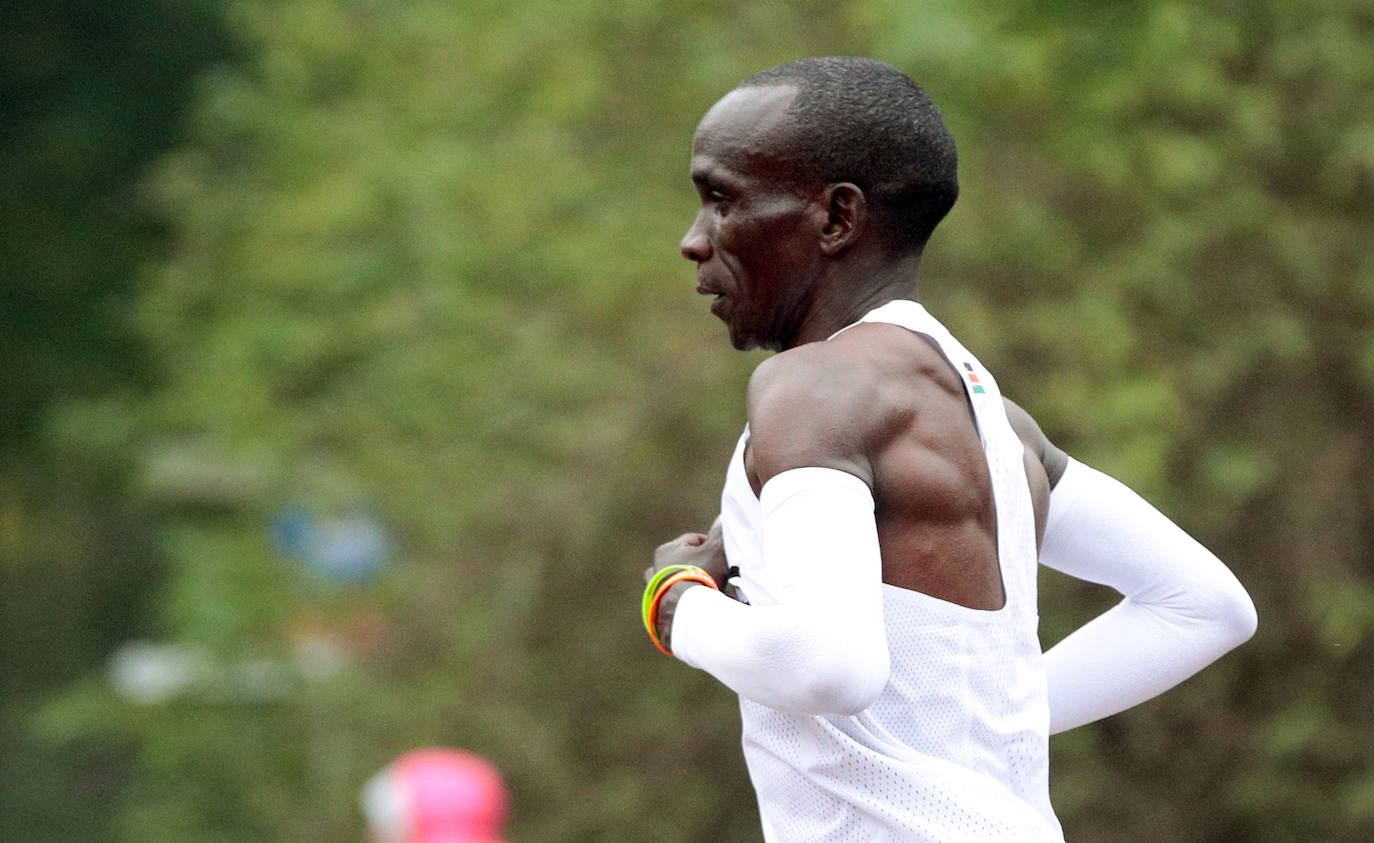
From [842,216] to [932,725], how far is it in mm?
617

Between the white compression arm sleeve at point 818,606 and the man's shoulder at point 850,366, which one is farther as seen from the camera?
the man's shoulder at point 850,366

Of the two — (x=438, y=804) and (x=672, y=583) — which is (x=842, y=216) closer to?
(x=672, y=583)

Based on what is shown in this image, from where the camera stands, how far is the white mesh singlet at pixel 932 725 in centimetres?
199

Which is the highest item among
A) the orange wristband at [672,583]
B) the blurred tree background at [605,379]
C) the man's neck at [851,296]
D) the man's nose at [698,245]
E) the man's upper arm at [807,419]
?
the blurred tree background at [605,379]

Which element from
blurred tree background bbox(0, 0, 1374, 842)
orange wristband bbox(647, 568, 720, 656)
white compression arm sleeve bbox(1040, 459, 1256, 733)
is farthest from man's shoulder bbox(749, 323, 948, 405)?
blurred tree background bbox(0, 0, 1374, 842)

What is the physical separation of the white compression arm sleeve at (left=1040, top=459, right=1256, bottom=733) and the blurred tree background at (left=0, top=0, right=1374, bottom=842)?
3.73 meters

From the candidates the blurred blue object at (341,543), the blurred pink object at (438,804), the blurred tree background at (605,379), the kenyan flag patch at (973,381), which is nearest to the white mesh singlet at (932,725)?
the kenyan flag patch at (973,381)

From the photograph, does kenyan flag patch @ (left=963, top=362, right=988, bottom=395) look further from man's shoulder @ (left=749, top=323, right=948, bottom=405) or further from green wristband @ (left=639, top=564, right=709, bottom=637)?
green wristband @ (left=639, top=564, right=709, bottom=637)

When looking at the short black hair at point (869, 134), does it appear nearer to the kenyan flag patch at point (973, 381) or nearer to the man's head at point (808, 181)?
the man's head at point (808, 181)

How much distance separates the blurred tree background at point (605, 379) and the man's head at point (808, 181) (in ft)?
13.5

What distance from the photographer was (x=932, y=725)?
201 centimetres

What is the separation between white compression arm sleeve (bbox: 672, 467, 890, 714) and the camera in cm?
183

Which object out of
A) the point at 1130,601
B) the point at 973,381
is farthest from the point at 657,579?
the point at 1130,601

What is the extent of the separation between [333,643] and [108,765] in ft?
14.0
